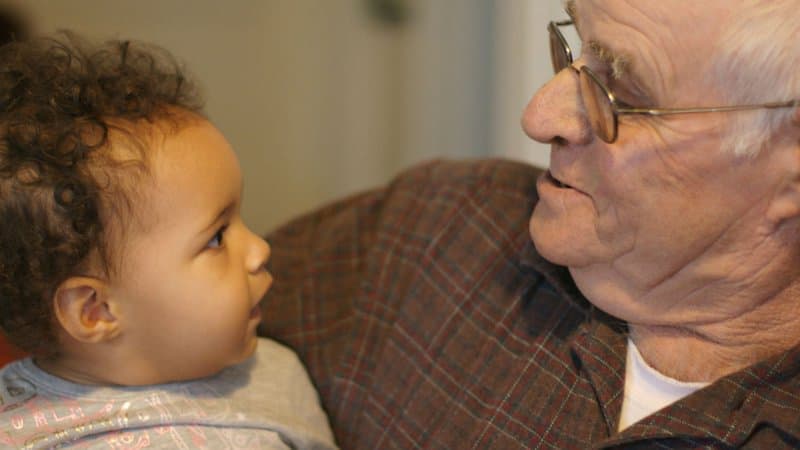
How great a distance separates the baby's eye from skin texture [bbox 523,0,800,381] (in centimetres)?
45

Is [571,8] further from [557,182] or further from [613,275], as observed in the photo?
[613,275]

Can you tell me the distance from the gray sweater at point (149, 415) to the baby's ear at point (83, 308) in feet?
0.38

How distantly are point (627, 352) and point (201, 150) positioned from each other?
68cm

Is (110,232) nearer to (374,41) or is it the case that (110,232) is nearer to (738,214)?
(738,214)

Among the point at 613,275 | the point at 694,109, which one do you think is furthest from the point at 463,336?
the point at 694,109

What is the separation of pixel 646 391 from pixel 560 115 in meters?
0.41

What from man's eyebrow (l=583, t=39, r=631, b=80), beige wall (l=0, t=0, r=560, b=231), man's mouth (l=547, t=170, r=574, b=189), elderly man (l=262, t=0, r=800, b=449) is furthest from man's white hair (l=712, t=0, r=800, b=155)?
beige wall (l=0, t=0, r=560, b=231)

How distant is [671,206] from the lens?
124cm

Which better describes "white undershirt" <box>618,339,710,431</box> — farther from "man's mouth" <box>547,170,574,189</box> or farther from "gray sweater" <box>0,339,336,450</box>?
"gray sweater" <box>0,339,336,450</box>

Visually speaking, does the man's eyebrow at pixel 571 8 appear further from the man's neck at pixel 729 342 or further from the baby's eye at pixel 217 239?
the baby's eye at pixel 217 239

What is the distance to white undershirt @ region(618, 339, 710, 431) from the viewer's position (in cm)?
131

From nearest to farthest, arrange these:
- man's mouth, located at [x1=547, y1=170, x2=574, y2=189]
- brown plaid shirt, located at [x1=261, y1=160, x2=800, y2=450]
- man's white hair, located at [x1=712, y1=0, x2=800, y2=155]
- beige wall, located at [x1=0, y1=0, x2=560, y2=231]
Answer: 1. man's white hair, located at [x1=712, y1=0, x2=800, y2=155]
2. brown plaid shirt, located at [x1=261, y1=160, x2=800, y2=450]
3. man's mouth, located at [x1=547, y1=170, x2=574, y2=189]
4. beige wall, located at [x1=0, y1=0, x2=560, y2=231]

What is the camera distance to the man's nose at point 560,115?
1.28 m

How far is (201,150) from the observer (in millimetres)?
1318
